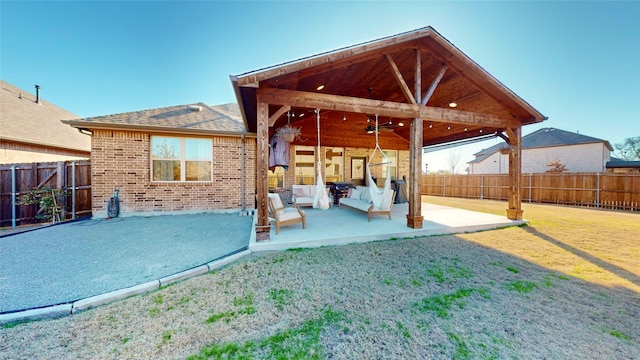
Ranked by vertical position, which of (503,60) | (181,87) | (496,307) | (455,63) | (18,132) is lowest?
(496,307)

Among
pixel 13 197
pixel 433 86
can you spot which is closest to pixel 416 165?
pixel 433 86

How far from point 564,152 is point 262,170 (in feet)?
79.4

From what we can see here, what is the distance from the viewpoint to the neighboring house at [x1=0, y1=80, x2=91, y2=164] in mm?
7797

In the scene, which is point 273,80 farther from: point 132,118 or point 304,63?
point 132,118

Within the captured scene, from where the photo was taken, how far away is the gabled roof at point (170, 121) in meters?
6.15

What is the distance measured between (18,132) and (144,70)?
4.91 meters

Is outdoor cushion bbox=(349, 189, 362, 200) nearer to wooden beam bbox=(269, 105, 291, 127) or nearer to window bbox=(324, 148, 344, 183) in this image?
window bbox=(324, 148, 344, 183)

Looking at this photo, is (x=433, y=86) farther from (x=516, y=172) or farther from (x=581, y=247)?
(x=581, y=247)

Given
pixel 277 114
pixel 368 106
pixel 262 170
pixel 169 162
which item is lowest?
pixel 262 170

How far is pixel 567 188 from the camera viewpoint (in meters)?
10.4

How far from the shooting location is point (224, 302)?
7.64 feet

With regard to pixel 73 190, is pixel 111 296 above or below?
below

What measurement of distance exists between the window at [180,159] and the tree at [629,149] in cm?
4159

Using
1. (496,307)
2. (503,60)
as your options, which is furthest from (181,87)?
(503,60)
